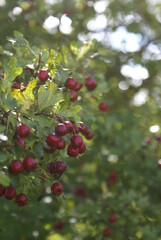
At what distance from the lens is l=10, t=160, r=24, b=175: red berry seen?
6.53ft

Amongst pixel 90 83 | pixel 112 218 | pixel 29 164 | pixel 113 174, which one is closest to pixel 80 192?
pixel 113 174

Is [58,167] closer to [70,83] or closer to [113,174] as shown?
[70,83]

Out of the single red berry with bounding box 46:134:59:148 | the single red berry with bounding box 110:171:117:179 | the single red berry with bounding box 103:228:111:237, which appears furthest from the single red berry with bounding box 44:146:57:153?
the single red berry with bounding box 110:171:117:179

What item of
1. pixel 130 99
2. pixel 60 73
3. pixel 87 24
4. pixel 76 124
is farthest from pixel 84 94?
pixel 130 99

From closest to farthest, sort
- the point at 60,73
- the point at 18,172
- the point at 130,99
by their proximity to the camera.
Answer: the point at 18,172, the point at 60,73, the point at 130,99

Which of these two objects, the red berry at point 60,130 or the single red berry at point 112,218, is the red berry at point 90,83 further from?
the single red berry at point 112,218

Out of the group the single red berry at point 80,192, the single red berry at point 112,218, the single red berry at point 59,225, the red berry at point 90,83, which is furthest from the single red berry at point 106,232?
the single red berry at point 80,192

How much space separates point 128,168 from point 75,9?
190cm

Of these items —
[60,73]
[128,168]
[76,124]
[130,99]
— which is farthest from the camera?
[130,99]

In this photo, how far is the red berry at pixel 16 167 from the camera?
1989 millimetres

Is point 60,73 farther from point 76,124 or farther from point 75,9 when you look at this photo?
point 75,9

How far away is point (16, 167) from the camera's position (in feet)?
6.53

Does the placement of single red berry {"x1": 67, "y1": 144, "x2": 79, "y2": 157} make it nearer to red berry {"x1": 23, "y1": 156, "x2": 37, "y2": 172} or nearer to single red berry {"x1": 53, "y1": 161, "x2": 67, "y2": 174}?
single red berry {"x1": 53, "y1": 161, "x2": 67, "y2": 174}

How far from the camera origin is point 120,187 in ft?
16.5
